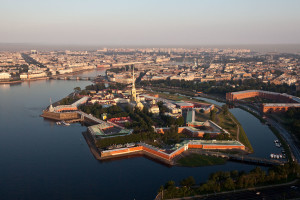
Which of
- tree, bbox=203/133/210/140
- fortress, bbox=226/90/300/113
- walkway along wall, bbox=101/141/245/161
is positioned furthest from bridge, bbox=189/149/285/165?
fortress, bbox=226/90/300/113

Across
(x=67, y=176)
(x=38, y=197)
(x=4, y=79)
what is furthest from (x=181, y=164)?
(x=4, y=79)

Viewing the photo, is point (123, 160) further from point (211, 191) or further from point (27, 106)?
point (27, 106)

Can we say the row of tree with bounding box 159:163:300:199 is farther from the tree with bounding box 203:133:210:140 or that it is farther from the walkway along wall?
the tree with bounding box 203:133:210:140

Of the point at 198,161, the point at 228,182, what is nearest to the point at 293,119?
the point at 198,161

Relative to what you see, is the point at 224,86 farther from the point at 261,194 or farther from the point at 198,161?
the point at 261,194

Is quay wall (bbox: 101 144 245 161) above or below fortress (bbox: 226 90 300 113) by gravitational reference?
below
